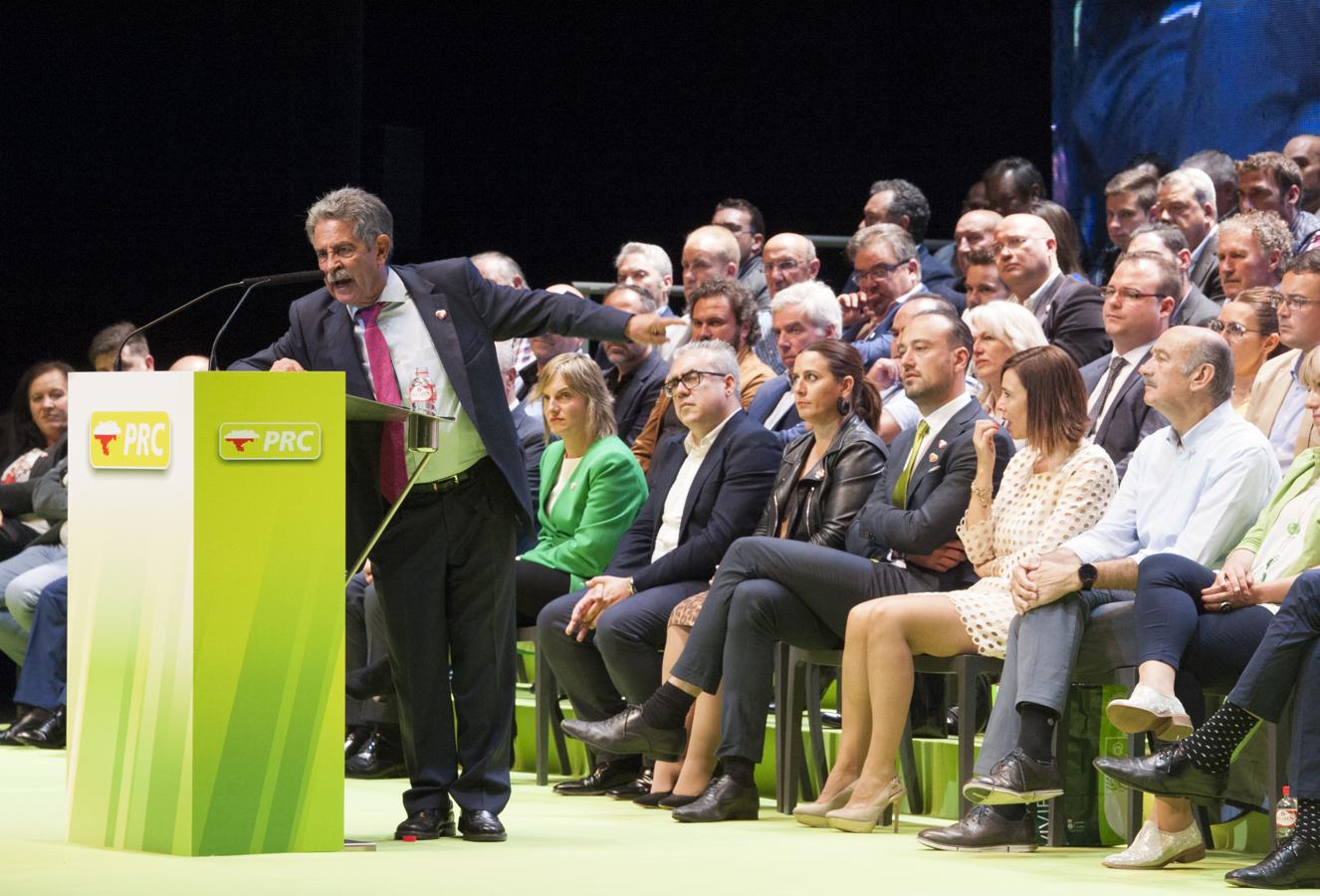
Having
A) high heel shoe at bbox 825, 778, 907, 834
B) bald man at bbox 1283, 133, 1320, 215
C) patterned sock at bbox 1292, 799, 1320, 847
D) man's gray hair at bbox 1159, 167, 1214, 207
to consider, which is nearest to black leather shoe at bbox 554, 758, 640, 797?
high heel shoe at bbox 825, 778, 907, 834

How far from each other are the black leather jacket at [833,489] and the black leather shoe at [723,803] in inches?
26.1

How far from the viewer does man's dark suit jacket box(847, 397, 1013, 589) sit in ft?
14.4

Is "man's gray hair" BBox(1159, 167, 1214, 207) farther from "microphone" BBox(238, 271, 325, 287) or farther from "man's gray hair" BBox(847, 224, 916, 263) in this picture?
"microphone" BBox(238, 271, 325, 287)

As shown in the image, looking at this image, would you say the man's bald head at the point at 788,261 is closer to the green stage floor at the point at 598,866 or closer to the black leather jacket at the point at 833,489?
the black leather jacket at the point at 833,489

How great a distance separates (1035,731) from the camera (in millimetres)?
3807

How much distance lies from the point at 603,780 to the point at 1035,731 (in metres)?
1.54

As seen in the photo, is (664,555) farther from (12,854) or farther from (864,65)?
(864,65)

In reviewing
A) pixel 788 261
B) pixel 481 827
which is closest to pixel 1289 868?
pixel 481 827

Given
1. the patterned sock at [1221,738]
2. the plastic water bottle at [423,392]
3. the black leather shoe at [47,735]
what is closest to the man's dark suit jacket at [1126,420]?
the patterned sock at [1221,738]

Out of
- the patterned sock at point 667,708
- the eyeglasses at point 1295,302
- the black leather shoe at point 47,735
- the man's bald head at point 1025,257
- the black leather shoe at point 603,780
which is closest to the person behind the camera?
the eyeglasses at point 1295,302

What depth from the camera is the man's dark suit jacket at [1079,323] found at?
5535 millimetres

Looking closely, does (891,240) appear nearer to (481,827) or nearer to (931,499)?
(931,499)

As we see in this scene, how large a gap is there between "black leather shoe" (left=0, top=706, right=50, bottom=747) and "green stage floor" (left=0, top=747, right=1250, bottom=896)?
2063 mm

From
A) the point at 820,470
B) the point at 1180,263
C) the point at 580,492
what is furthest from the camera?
the point at 580,492
